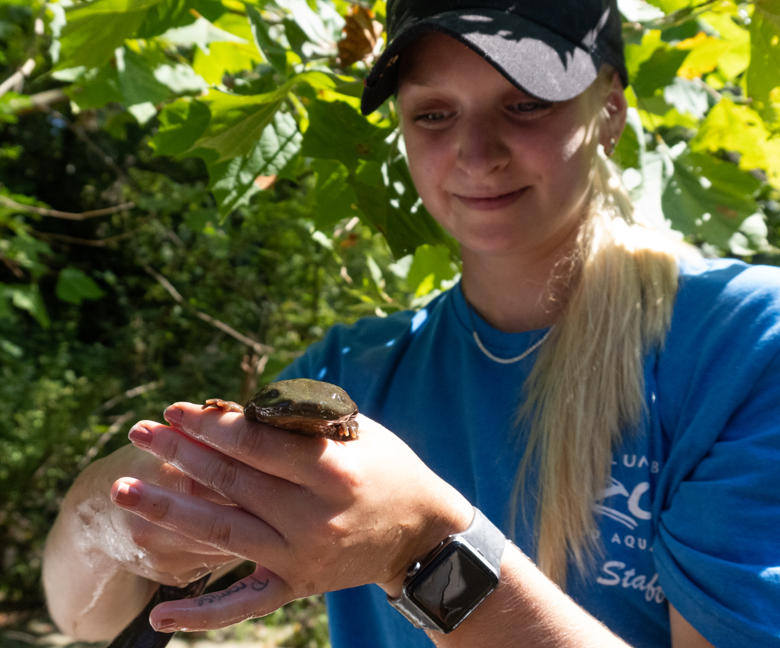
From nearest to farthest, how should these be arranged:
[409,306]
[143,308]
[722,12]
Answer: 1. [722,12]
2. [409,306]
3. [143,308]

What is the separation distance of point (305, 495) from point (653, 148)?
2.25 m

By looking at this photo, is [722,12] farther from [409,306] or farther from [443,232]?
[409,306]

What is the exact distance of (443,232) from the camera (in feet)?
7.45

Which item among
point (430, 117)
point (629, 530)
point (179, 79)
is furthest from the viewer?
point (179, 79)

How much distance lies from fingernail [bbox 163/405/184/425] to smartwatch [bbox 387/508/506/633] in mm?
557

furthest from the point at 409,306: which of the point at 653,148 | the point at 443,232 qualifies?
the point at 653,148

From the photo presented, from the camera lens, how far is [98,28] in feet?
5.48

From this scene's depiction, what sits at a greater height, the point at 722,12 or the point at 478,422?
the point at 722,12

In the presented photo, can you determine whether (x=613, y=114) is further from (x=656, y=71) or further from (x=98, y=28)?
(x=98, y=28)

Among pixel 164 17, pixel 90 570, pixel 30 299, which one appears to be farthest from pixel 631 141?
pixel 30 299

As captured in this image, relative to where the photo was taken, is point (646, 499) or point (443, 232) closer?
point (646, 499)

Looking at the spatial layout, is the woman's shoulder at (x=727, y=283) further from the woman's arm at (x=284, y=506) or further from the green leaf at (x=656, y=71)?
the woman's arm at (x=284, y=506)

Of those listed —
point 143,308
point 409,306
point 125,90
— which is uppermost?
point 125,90

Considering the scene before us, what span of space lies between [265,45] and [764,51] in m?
1.35
